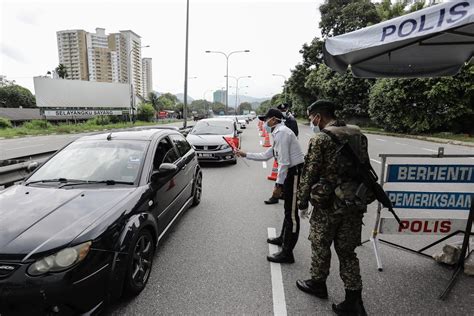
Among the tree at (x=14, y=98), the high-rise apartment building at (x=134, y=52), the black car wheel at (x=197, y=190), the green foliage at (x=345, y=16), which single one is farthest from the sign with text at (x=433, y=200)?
the tree at (x=14, y=98)

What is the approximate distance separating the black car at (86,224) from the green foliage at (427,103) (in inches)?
841

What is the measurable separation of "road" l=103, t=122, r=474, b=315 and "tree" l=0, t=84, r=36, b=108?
85.0m

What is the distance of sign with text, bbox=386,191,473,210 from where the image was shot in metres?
3.43

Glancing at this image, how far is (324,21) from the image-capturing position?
3775 cm

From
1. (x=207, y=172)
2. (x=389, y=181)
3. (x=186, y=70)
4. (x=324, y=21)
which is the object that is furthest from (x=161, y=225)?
(x=324, y=21)

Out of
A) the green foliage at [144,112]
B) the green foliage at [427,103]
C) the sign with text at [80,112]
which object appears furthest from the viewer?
the green foliage at [144,112]

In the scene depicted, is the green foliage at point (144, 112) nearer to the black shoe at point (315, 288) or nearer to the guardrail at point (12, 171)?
the guardrail at point (12, 171)

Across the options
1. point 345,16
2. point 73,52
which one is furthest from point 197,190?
point 73,52

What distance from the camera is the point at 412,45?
11.6ft

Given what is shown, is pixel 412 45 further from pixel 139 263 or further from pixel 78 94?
pixel 78 94

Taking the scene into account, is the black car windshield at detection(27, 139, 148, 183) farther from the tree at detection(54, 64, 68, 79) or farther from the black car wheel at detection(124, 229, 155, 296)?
the tree at detection(54, 64, 68, 79)

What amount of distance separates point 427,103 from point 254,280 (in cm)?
2265

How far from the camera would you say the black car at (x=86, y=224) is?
203 centimetres

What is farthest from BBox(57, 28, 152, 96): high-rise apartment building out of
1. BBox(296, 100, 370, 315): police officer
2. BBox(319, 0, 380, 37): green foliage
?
BBox(296, 100, 370, 315): police officer
